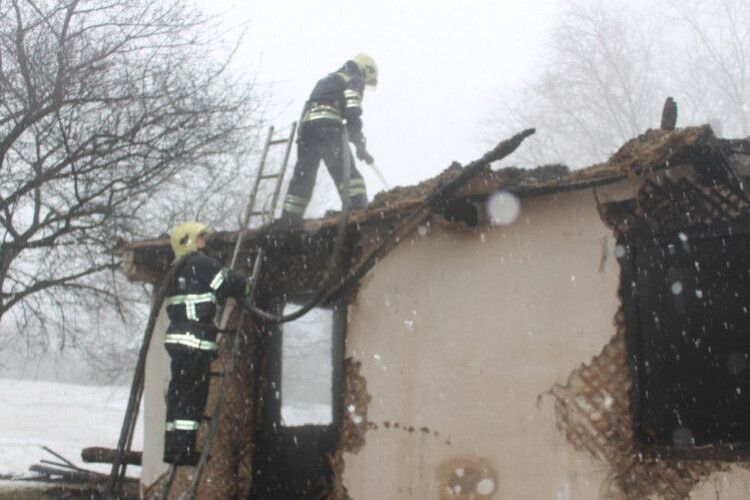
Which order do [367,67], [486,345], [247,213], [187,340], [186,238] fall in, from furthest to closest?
[367,67] < [247,213] < [186,238] < [187,340] < [486,345]

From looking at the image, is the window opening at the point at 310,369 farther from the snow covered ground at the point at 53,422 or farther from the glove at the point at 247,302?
the glove at the point at 247,302

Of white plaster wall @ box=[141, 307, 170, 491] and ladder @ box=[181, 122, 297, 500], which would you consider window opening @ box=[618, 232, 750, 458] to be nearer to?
ladder @ box=[181, 122, 297, 500]

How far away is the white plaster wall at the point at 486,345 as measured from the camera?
4.56 meters

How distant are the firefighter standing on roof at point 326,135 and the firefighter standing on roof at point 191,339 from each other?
1.20 m

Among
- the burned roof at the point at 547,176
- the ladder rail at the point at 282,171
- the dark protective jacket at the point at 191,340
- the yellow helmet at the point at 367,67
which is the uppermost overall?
the yellow helmet at the point at 367,67

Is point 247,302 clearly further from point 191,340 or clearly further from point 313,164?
point 313,164

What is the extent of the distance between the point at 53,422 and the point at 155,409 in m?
11.3

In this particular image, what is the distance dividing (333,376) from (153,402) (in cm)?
203

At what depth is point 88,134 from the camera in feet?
29.2

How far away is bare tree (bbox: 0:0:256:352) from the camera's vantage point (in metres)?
8.50

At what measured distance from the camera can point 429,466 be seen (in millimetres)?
4973

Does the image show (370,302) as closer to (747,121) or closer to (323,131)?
(323,131)

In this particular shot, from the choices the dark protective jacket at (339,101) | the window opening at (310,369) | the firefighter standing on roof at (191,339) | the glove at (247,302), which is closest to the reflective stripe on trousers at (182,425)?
the firefighter standing on roof at (191,339)

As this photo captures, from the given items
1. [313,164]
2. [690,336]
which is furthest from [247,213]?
[690,336]
